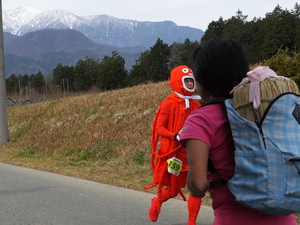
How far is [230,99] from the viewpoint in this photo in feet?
6.20

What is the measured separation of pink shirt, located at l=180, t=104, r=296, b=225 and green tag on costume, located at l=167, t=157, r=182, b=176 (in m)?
2.34

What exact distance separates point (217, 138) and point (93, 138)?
385 inches

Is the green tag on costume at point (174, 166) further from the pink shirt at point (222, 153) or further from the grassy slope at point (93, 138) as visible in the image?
the pink shirt at point (222, 153)

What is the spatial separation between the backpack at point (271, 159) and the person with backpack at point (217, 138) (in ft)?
0.20

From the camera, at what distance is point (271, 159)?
1.71 m

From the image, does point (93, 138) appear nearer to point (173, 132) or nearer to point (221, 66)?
point (173, 132)

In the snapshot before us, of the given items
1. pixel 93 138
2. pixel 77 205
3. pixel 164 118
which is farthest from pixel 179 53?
pixel 164 118

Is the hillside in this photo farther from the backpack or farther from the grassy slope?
the backpack

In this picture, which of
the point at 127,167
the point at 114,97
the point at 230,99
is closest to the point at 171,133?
the point at 230,99

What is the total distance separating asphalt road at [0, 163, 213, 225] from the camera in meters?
5.22

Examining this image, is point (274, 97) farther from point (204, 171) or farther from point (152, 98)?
point (152, 98)

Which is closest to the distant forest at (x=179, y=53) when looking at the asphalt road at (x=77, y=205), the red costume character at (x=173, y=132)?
the asphalt road at (x=77, y=205)

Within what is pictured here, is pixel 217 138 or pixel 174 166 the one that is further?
pixel 174 166

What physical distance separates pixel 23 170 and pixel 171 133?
6.09m
